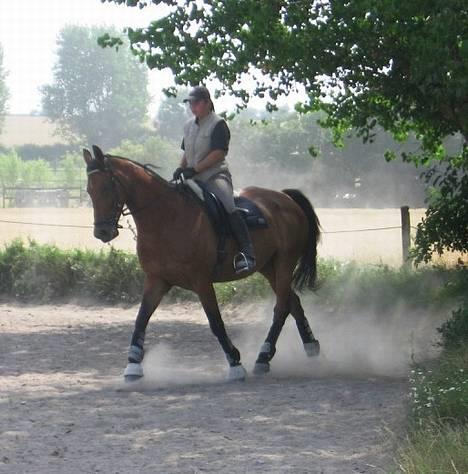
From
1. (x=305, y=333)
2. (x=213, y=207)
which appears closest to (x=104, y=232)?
(x=213, y=207)

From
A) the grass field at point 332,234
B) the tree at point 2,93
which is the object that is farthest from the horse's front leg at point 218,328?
the tree at point 2,93

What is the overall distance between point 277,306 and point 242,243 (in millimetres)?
1281

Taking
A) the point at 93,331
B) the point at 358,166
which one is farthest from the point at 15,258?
the point at 358,166

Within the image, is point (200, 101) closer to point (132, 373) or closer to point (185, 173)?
point (185, 173)

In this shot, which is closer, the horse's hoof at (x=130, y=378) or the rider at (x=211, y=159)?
the horse's hoof at (x=130, y=378)

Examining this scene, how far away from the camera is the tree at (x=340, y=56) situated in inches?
452

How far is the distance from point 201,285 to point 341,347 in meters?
3.27

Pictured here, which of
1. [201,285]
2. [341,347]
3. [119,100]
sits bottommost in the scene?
[341,347]

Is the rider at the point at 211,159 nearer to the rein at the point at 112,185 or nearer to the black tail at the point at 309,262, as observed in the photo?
the rein at the point at 112,185

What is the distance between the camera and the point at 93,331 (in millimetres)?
16203

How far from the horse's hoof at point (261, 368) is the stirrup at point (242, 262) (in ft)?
3.50

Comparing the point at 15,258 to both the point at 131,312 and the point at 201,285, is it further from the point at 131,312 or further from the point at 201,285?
the point at 201,285

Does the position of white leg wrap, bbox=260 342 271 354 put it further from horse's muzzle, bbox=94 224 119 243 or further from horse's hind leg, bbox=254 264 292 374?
horse's muzzle, bbox=94 224 119 243

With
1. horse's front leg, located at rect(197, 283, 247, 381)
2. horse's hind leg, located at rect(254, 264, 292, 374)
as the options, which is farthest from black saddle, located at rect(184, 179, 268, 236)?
horse's hind leg, located at rect(254, 264, 292, 374)
